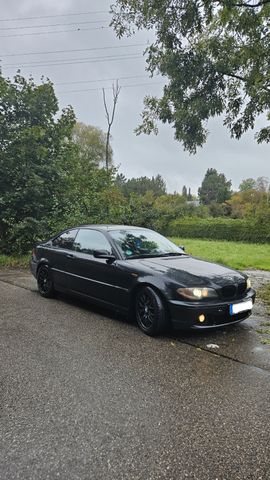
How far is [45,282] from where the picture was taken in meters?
6.25

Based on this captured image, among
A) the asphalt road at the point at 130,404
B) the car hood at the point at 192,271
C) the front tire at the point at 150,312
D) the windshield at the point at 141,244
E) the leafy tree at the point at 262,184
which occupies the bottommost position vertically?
the asphalt road at the point at 130,404

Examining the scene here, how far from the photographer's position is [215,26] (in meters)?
7.01

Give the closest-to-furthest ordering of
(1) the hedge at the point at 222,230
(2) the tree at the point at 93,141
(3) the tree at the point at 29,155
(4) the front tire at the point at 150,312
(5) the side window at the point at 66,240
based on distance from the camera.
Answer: (4) the front tire at the point at 150,312
(5) the side window at the point at 66,240
(3) the tree at the point at 29,155
(1) the hedge at the point at 222,230
(2) the tree at the point at 93,141

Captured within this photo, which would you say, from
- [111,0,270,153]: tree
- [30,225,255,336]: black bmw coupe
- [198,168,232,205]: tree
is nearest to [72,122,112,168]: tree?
[111,0,270,153]: tree

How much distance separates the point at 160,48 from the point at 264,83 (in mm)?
2479

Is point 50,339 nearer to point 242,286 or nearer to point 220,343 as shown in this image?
point 220,343

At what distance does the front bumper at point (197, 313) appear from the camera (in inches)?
155

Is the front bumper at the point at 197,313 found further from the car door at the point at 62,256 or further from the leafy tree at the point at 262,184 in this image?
the leafy tree at the point at 262,184

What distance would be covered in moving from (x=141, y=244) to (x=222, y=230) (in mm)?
25478

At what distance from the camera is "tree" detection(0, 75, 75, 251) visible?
34.3 ft

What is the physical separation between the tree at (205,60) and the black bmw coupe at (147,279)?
3.68 m

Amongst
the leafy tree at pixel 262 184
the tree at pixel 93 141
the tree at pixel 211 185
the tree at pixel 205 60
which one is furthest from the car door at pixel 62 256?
the tree at pixel 211 185

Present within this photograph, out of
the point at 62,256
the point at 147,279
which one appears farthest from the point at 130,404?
the point at 62,256

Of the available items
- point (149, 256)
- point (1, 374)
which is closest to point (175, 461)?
point (1, 374)
